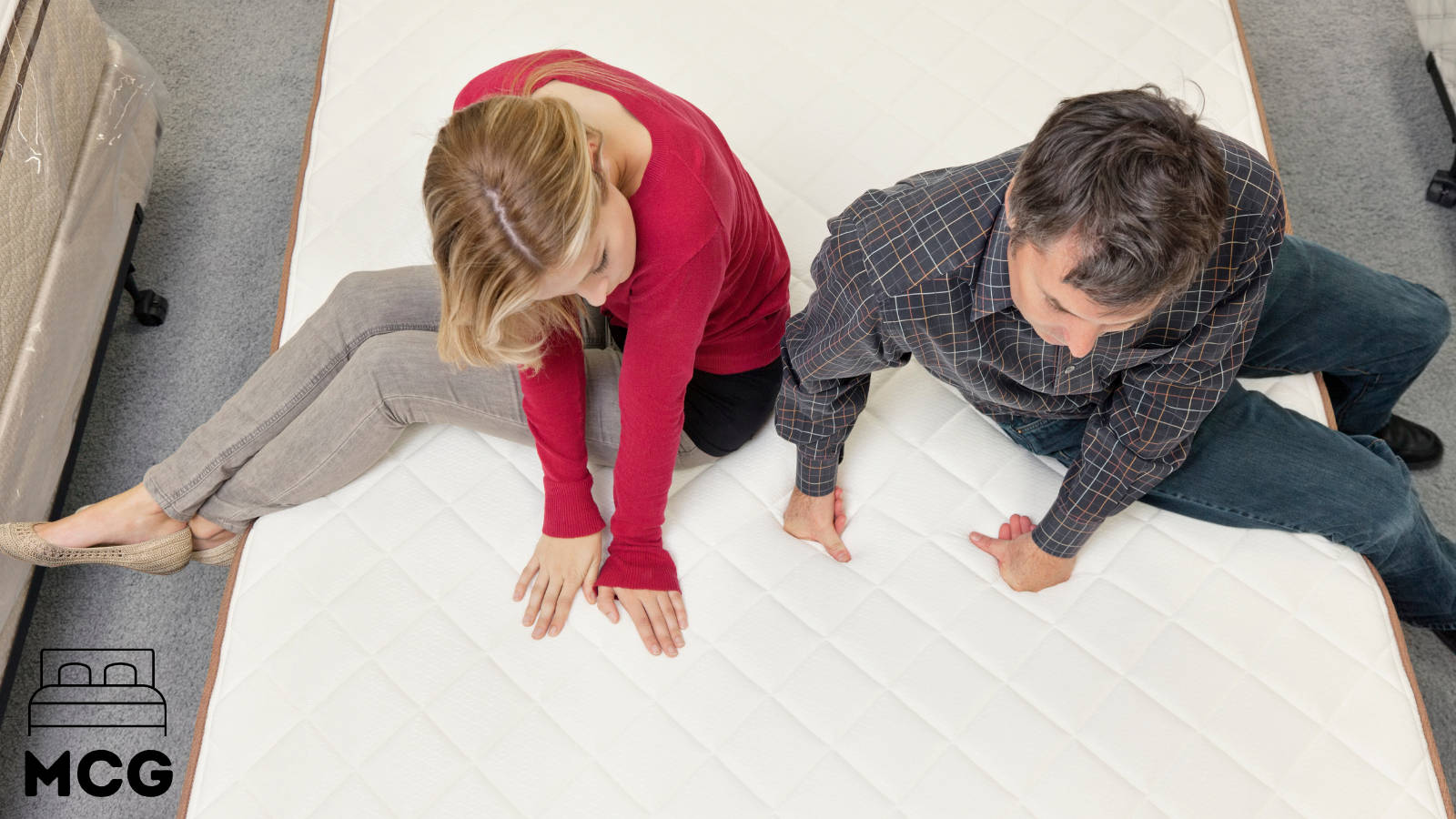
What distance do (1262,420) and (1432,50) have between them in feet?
3.26

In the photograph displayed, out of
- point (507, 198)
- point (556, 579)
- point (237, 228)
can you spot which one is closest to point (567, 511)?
point (556, 579)

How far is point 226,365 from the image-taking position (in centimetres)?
156

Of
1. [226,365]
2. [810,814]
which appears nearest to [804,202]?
[810,814]

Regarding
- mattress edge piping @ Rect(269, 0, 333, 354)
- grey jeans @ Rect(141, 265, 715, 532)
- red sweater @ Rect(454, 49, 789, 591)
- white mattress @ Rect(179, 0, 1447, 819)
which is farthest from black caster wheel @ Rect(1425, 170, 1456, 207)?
mattress edge piping @ Rect(269, 0, 333, 354)

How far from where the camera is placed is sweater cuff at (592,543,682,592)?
1.05 m

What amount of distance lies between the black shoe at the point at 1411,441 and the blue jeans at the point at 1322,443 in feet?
0.68

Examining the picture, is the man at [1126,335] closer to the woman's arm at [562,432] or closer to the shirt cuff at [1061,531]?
the shirt cuff at [1061,531]

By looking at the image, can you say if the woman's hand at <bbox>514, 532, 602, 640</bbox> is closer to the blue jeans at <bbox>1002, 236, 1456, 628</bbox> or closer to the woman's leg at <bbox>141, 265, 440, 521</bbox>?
the woman's leg at <bbox>141, 265, 440, 521</bbox>

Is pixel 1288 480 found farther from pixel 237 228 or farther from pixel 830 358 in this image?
pixel 237 228

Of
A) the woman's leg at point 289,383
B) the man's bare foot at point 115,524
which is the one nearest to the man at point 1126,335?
the woman's leg at point 289,383

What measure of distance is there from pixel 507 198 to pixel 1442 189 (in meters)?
1.59

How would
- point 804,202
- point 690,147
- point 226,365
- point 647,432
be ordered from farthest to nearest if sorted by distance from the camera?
point 226,365 → point 804,202 → point 647,432 → point 690,147

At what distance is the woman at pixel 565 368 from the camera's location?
0.82 meters

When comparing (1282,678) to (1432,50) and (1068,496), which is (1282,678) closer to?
(1068,496)
